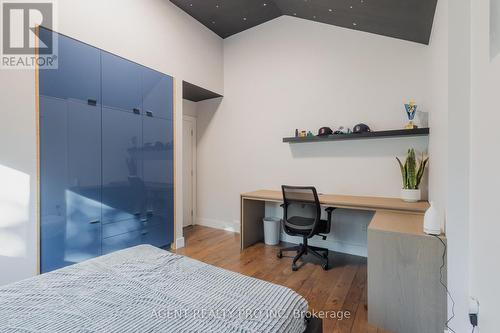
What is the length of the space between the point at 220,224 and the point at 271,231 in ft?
3.74

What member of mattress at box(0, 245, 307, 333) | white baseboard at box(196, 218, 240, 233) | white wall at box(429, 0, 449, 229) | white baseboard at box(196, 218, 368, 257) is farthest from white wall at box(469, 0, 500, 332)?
white baseboard at box(196, 218, 240, 233)

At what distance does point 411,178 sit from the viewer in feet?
8.36

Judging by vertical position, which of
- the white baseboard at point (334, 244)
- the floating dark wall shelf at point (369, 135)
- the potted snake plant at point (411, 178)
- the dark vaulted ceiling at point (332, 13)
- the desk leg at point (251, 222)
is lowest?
the white baseboard at point (334, 244)

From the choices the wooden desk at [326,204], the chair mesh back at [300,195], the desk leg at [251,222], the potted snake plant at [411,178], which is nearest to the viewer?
the wooden desk at [326,204]

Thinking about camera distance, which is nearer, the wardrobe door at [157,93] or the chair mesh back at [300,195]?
the chair mesh back at [300,195]

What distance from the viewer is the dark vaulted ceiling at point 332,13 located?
216 cm

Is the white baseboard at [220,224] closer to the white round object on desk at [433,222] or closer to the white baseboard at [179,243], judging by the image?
the white baseboard at [179,243]

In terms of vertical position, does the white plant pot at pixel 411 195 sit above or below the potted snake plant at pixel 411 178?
below

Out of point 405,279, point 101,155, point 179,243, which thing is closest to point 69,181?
point 101,155

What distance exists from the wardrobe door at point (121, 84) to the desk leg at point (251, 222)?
1.86m

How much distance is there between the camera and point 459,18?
4.42 feet

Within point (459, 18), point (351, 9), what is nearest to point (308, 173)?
Result: point (351, 9)

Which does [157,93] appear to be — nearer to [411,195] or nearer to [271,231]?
[271,231]

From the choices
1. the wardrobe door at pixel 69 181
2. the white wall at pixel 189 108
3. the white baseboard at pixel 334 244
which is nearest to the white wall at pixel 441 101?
the white baseboard at pixel 334 244
